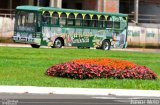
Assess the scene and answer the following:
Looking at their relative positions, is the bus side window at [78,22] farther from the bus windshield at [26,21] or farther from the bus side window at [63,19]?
the bus windshield at [26,21]

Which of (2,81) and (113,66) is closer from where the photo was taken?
(2,81)

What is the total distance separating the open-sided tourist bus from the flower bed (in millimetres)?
19749

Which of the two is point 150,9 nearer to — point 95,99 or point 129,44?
point 129,44

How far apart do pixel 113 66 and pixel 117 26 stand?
84.7ft

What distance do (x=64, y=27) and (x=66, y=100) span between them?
27737 mm

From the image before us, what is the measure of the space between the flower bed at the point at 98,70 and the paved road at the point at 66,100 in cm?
→ 429

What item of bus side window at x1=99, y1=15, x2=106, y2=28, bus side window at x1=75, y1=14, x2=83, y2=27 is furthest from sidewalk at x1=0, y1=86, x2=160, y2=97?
bus side window at x1=99, y1=15, x2=106, y2=28

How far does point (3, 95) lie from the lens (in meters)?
16.5

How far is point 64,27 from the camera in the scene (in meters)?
43.2

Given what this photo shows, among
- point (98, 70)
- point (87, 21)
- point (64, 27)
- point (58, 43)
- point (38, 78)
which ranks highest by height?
point (87, 21)

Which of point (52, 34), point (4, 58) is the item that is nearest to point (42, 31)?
point (52, 34)

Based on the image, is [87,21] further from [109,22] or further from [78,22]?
[109,22]

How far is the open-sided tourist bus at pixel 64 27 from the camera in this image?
138 ft

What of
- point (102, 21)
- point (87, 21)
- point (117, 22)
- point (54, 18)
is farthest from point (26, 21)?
point (117, 22)
